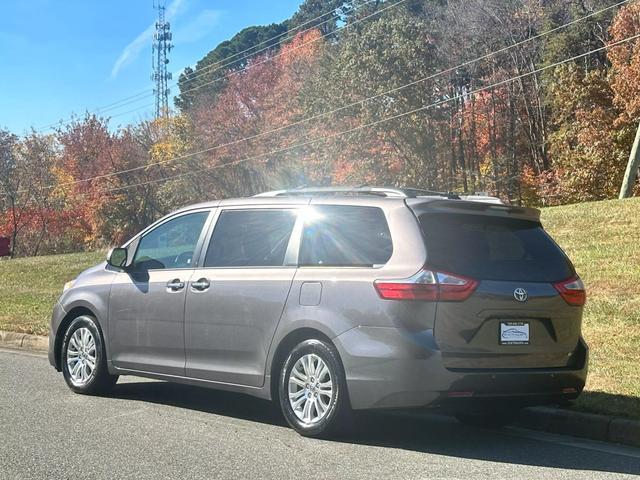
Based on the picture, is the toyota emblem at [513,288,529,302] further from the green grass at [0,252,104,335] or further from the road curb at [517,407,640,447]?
the green grass at [0,252,104,335]

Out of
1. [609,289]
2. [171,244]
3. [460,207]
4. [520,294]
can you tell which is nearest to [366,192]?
[460,207]

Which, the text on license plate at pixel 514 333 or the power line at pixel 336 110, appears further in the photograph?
the power line at pixel 336 110

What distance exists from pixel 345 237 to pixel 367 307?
0.73 m

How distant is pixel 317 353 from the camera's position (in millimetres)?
6027

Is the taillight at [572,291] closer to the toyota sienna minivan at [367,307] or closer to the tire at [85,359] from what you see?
the toyota sienna minivan at [367,307]

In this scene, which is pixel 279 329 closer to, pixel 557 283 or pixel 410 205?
pixel 410 205

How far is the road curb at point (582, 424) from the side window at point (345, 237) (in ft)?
6.53

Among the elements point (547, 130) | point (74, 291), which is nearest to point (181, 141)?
point (547, 130)

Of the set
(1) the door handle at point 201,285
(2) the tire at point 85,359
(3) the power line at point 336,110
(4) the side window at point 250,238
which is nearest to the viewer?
(4) the side window at point 250,238

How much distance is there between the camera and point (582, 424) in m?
6.28

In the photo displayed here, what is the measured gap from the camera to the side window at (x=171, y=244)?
24.3 feet

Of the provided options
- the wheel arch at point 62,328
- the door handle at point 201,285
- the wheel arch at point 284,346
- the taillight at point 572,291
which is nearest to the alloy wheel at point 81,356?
the wheel arch at point 62,328

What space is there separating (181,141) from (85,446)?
57.4 meters

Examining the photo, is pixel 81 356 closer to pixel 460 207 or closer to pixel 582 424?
pixel 460 207
